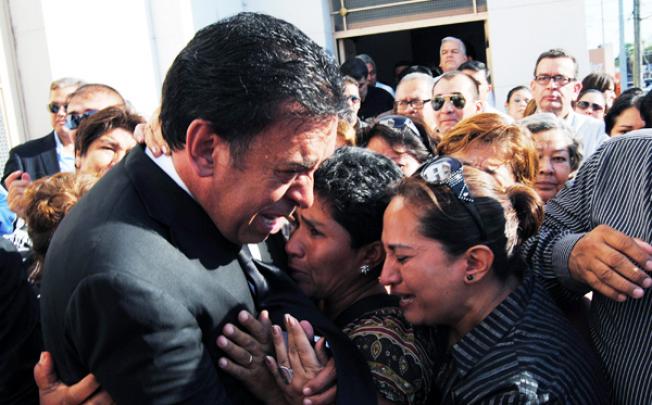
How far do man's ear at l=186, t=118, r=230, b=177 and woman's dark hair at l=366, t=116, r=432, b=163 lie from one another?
6.36 feet

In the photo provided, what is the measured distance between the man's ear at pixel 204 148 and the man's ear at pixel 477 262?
813 mm

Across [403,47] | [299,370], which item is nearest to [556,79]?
[299,370]

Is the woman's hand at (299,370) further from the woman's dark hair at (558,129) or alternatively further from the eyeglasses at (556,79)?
the eyeglasses at (556,79)

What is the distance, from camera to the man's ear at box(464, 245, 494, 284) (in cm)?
191

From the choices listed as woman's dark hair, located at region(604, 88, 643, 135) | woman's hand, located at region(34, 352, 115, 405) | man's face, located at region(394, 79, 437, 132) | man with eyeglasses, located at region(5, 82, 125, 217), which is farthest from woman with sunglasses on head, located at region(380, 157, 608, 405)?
man's face, located at region(394, 79, 437, 132)

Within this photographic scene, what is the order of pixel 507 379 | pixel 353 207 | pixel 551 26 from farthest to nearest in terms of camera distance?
1. pixel 551 26
2. pixel 353 207
3. pixel 507 379

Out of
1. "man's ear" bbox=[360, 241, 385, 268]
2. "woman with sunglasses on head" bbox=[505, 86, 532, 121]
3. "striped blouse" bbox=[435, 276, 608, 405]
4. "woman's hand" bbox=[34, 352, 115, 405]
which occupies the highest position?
"woman with sunglasses on head" bbox=[505, 86, 532, 121]

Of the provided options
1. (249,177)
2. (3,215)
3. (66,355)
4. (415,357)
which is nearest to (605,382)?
(415,357)

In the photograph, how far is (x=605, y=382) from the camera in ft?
6.39

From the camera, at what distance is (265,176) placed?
1521mm

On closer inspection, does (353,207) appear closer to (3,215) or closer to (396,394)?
(396,394)

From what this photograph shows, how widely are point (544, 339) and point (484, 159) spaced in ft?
3.70

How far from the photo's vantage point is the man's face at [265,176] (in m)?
1.48

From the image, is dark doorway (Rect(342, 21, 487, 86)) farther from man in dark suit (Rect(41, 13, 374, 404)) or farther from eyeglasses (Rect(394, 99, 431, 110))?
man in dark suit (Rect(41, 13, 374, 404))
